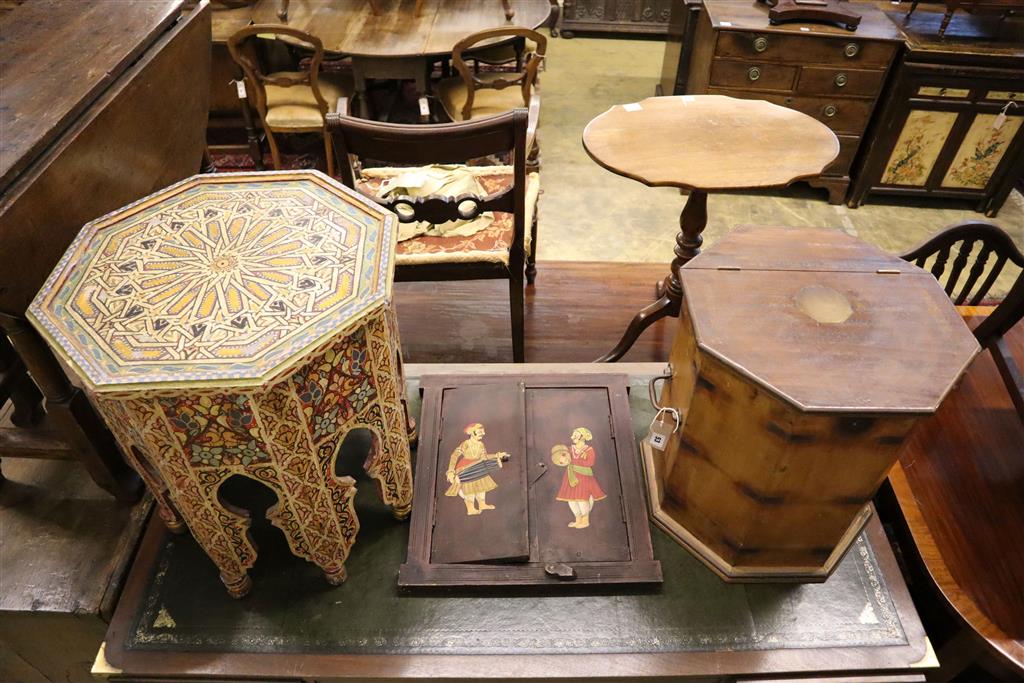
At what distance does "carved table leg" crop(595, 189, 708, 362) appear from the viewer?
7.52 ft

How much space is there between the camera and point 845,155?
3.73 m

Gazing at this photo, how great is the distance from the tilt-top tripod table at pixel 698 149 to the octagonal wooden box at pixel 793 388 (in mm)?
437

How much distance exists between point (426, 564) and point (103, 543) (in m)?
0.82

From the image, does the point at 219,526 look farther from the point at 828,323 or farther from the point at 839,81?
the point at 839,81

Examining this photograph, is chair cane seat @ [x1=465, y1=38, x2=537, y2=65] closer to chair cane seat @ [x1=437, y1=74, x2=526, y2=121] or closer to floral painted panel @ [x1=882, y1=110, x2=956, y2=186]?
chair cane seat @ [x1=437, y1=74, x2=526, y2=121]

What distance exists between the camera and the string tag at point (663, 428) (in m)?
1.43

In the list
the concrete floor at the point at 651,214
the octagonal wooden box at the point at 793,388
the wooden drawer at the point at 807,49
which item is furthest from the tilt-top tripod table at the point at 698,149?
the wooden drawer at the point at 807,49

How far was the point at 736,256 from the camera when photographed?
143 cm

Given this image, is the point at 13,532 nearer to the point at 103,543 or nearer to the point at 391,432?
the point at 103,543

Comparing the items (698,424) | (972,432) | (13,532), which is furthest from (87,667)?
(972,432)

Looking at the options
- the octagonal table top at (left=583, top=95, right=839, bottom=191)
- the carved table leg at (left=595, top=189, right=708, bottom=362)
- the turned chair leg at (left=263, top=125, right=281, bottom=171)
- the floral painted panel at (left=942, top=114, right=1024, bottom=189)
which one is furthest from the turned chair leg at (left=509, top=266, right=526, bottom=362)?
the floral painted panel at (left=942, top=114, right=1024, bottom=189)

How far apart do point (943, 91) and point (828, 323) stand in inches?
115

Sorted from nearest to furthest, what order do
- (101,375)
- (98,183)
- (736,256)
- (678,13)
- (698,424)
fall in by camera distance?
(101,375) → (698,424) → (736,256) → (98,183) → (678,13)

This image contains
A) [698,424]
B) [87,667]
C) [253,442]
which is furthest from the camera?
[87,667]
